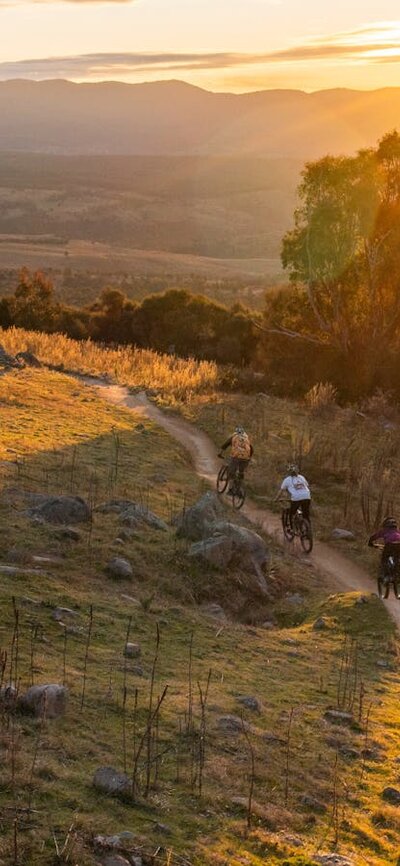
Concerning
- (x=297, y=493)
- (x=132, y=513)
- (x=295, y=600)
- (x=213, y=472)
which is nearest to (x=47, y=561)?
(x=132, y=513)

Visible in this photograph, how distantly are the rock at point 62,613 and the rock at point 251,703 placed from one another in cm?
227

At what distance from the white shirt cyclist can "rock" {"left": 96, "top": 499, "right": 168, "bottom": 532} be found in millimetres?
2952

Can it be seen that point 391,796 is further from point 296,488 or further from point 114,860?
point 296,488

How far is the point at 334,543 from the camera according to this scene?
20516 millimetres

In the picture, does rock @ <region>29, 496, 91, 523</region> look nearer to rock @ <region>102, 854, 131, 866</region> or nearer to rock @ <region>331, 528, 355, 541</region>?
→ rock @ <region>331, 528, 355, 541</region>

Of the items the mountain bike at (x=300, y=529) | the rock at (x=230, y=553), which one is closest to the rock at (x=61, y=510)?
the rock at (x=230, y=553)

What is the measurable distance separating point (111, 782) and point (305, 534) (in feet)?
40.0

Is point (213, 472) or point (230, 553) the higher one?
point (230, 553)

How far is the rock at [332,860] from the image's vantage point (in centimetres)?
718

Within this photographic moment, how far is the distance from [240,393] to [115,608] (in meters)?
25.9

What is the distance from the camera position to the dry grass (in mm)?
36750

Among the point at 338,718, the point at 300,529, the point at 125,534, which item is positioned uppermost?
the point at 125,534

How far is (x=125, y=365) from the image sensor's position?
39.9 m

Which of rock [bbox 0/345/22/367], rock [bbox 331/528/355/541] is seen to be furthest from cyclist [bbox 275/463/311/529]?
rock [bbox 0/345/22/367]
